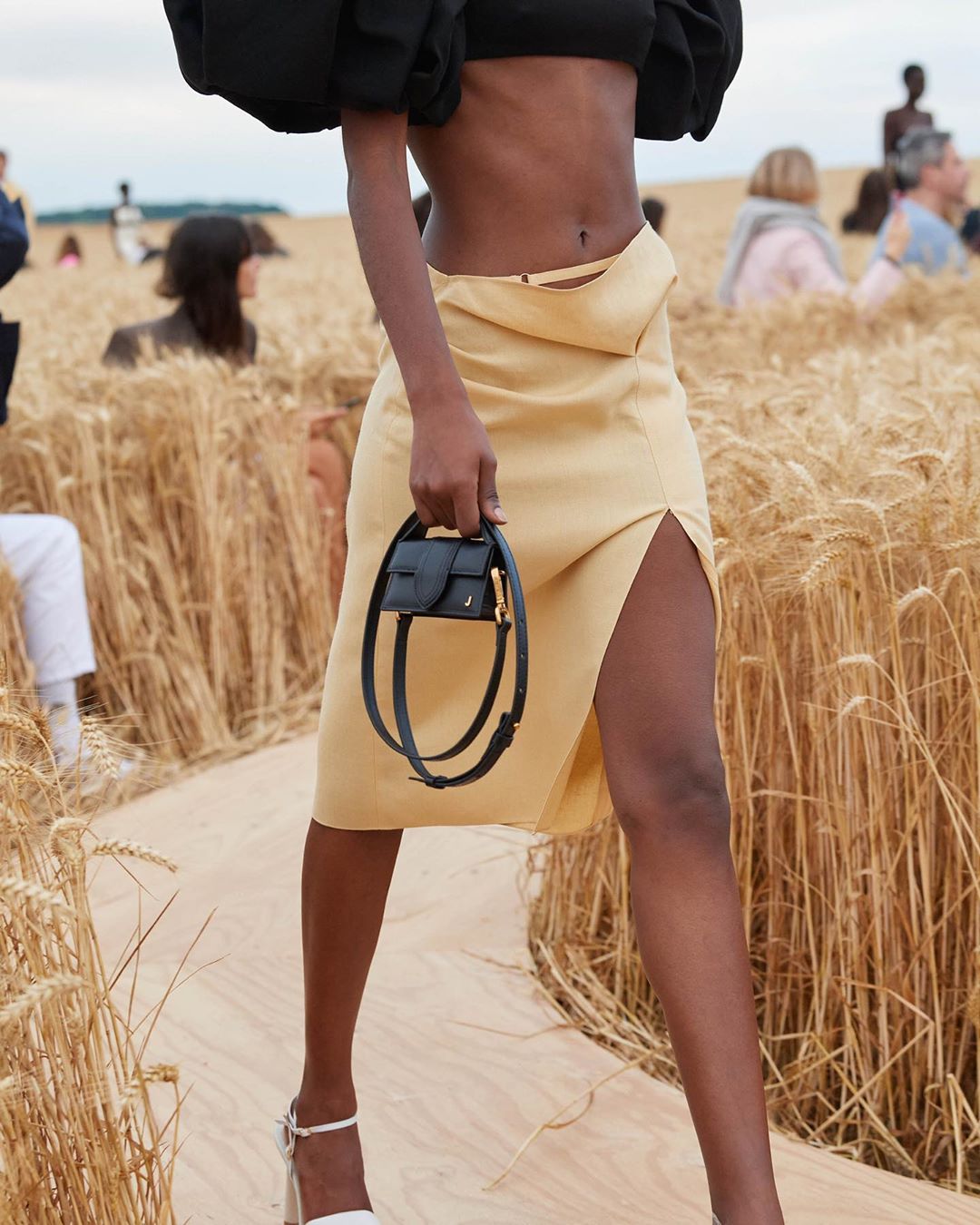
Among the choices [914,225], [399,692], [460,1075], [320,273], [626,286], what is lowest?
[460,1075]

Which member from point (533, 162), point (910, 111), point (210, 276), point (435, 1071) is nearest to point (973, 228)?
point (910, 111)

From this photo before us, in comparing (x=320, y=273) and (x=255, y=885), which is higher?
(x=320, y=273)

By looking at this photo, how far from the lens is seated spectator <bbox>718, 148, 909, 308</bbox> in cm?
581

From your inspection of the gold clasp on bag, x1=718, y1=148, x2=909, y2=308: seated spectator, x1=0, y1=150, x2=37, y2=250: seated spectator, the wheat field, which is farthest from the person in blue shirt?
the gold clasp on bag

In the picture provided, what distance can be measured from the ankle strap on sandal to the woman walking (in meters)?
0.04

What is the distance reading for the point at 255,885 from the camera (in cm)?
273

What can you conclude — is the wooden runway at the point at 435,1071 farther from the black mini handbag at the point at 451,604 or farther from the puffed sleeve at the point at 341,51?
the puffed sleeve at the point at 341,51

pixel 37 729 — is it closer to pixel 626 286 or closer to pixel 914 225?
pixel 626 286

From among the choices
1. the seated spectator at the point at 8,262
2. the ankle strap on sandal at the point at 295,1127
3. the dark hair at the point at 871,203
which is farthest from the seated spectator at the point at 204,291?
the dark hair at the point at 871,203

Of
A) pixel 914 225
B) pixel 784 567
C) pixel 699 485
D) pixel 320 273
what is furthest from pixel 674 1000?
pixel 320 273

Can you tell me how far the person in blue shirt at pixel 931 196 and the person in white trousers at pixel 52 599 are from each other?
381cm

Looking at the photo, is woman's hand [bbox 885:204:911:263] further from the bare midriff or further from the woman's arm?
the woman's arm

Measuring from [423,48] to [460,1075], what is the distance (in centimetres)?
136

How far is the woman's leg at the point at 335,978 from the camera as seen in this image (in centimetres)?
155
